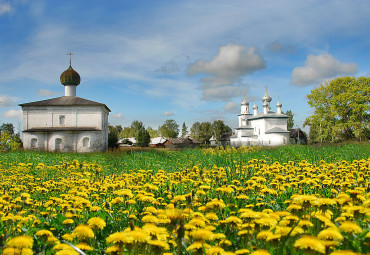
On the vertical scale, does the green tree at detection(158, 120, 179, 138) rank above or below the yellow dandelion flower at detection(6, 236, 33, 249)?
above

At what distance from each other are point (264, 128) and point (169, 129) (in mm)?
48305

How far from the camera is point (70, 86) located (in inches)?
1550

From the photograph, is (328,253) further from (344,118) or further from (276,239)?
(344,118)

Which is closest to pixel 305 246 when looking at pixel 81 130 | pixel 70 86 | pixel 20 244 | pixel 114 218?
pixel 20 244

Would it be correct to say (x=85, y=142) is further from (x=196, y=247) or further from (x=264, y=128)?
(x=196, y=247)

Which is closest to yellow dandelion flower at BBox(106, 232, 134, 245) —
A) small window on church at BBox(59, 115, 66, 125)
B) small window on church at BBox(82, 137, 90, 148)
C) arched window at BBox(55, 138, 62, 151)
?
small window on church at BBox(82, 137, 90, 148)

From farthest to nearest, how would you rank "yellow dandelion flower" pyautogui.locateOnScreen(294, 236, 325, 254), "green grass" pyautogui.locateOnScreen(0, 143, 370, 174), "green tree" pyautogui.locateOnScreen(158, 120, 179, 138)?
"green tree" pyautogui.locateOnScreen(158, 120, 179, 138), "green grass" pyautogui.locateOnScreen(0, 143, 370, 174), "yellow dandelion flower" pyautogui.locateOnScreen(294, 236, 325, 254)

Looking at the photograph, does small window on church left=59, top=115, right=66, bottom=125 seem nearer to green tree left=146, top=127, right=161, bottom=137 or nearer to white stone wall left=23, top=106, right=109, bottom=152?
white stone wall left=23, top=106, right=109, bottom=152

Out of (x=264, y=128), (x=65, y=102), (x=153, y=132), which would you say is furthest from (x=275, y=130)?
(x=153, y=132)

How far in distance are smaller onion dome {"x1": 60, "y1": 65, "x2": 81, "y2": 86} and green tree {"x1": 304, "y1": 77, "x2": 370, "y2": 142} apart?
32906mm

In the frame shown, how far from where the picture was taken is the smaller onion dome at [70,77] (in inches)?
1542

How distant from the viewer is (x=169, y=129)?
324 ft

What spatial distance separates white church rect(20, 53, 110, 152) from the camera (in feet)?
115

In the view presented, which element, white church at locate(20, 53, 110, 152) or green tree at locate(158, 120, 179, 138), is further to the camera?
green tree at locate(158, 120, 179, 138)
